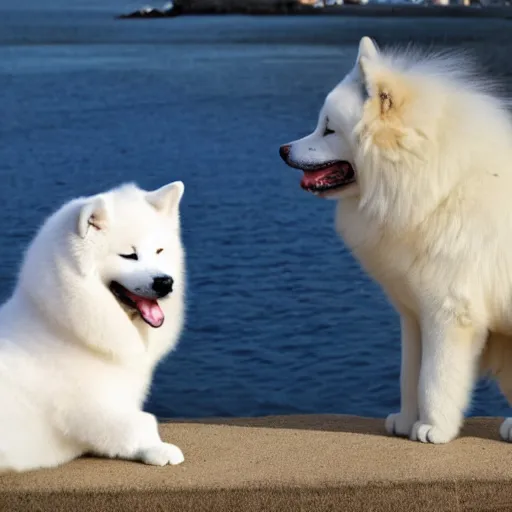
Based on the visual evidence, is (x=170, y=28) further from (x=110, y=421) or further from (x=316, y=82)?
(x=110, y=421)

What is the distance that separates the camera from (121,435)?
278 cm

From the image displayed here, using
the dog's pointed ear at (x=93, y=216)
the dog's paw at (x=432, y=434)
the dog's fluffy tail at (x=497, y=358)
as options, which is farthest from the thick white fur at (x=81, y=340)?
the dog's fluffy tail at (x=497, y=358)

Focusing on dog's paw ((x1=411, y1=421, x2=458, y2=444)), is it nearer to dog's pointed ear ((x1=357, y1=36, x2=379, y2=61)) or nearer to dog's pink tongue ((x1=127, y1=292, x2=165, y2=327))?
dog's pink tongue ((x1=127, y1=292, x2=165, y2=327))

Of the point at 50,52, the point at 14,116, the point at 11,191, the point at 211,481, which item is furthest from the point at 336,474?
the point at 50,52

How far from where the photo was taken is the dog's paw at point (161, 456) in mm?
2795

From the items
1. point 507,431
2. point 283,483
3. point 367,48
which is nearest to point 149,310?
point 283,483

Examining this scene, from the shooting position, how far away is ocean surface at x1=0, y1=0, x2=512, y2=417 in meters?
7.25

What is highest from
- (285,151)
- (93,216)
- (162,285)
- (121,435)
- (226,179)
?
(285,151)

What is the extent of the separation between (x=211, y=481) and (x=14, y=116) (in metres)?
15.0

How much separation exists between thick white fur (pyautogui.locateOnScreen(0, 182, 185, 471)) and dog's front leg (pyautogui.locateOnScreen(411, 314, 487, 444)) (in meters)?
0.75

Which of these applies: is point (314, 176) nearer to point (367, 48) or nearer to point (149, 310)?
point (367, 48)

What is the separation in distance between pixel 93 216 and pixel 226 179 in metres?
9.93

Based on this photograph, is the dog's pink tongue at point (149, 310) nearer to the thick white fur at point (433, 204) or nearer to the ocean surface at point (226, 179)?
the thick white fur at point (433, 204)

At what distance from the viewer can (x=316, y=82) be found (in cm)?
2148
